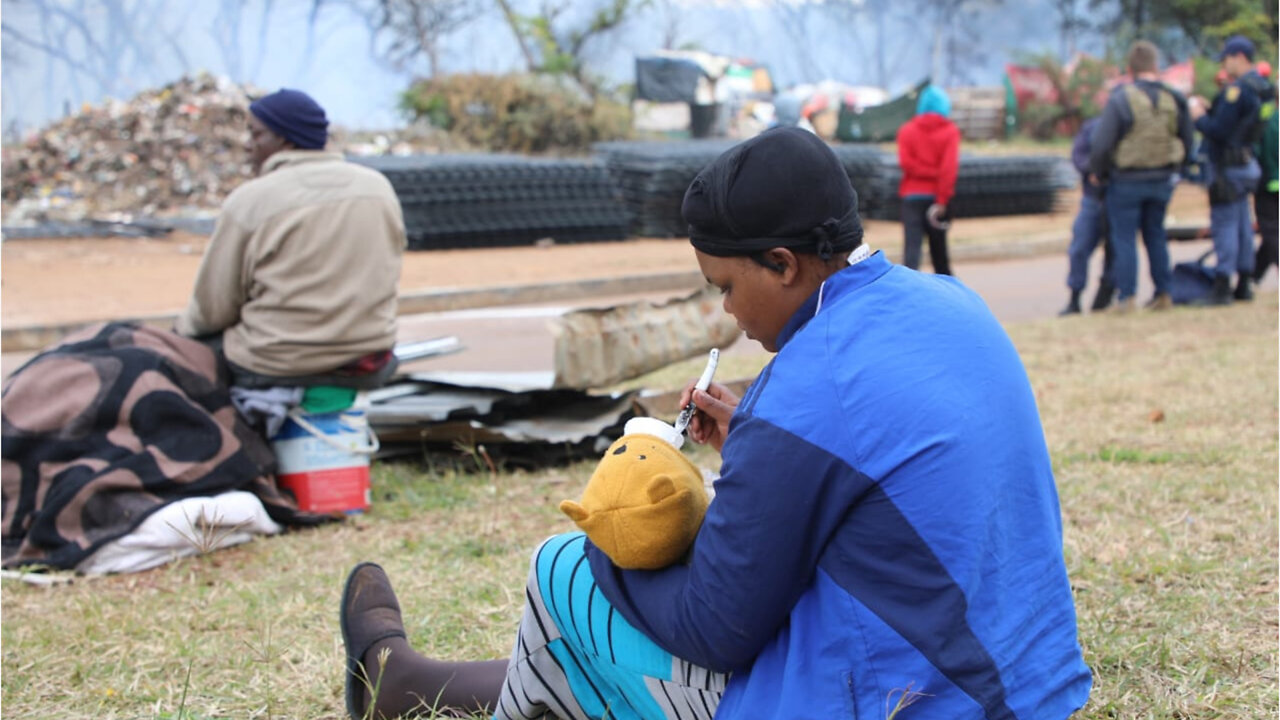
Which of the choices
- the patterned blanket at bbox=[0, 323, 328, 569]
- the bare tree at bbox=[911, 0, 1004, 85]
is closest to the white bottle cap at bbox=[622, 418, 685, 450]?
the patterned blanket at bbox=[0, 323, 328, 569]

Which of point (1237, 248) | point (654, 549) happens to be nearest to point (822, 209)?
point (654, 549)

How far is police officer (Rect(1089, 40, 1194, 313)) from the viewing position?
8.60m

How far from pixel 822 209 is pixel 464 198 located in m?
12.5

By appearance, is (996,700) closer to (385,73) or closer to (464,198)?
(464,198)

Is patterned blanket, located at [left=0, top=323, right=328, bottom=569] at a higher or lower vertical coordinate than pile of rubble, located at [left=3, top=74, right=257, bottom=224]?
higher

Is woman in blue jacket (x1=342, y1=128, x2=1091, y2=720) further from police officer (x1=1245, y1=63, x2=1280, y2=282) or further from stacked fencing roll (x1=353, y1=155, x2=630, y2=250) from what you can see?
stacked fencing roll (x1=353, y1=155, x2=630, y2=250)

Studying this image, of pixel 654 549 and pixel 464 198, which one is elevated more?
pixel 654 549

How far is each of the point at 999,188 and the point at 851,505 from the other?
17406 mm

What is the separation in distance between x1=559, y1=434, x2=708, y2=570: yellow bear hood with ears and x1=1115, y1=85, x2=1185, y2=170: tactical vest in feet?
24.9

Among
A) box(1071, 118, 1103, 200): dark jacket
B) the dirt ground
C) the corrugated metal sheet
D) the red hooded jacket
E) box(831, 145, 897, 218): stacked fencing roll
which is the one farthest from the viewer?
box(831, 145, 897, 218): stacked fencing roll

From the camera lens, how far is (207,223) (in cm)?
1519

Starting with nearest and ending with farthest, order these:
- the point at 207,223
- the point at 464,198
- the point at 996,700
Answer: the point at 996,700 → the point at 464,198 → the point at 207,223

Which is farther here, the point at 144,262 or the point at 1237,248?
the point at 144,262

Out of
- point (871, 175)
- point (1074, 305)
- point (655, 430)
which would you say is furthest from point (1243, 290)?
point (655, 430)
